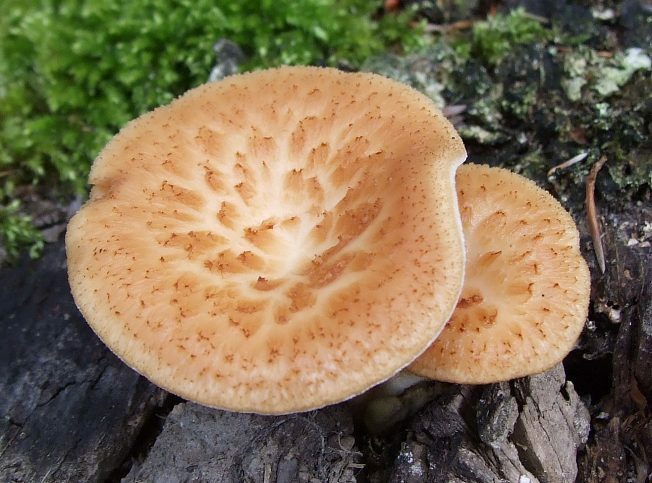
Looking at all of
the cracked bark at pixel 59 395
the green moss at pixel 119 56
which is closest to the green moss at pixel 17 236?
the cracked bark at pixel 59 395

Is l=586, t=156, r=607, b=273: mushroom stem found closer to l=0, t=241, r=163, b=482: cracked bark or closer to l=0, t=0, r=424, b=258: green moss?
l=0, t=0, r=424, b=258: green moss

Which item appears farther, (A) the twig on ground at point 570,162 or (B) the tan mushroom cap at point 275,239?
(A) the twig on ground at point 570,162

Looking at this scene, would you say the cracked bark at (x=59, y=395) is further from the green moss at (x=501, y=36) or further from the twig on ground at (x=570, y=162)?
the green moss at (x=501, y=36)

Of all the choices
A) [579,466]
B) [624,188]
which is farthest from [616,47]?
[579,466]

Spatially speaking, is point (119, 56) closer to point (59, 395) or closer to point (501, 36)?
point (59, 395)

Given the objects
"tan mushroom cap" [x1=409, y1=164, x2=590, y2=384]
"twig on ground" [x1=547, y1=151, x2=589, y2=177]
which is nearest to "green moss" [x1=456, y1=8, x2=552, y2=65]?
"twig on ground" [x1=547, y1=151, x2=589, y2=177]

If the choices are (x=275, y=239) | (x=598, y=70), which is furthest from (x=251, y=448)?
(x=598, y=70)
